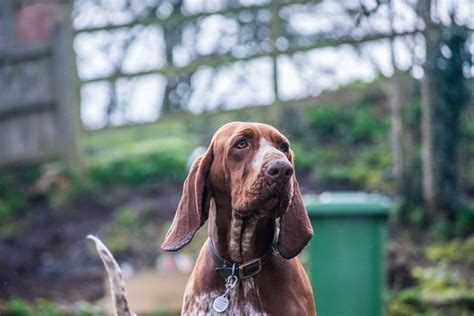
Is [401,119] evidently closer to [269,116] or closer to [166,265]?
[269,116]

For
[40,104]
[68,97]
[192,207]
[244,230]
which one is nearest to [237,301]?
[244,230]

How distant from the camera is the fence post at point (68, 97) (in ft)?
39.1

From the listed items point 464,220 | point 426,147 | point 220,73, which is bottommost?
point 464,220

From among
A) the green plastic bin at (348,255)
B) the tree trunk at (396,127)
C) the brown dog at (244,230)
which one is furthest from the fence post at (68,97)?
the brown dog at (244,230)

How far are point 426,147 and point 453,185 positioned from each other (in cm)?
A: 49

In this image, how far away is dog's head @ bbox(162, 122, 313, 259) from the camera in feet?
13.5

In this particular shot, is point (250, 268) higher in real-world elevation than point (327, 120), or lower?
higher

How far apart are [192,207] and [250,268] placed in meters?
0.38

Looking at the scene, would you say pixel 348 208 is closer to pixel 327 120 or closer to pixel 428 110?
pixel 428 110

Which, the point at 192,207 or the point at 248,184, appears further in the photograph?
the point at 192,207

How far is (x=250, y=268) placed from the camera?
4.38 meters

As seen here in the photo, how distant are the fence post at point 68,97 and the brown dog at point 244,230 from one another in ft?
25.0

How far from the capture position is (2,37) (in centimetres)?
1266

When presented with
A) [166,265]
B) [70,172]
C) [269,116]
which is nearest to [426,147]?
[269,116]
